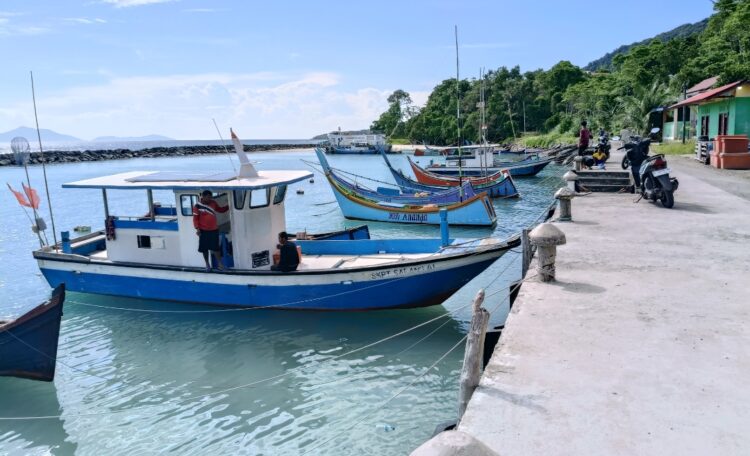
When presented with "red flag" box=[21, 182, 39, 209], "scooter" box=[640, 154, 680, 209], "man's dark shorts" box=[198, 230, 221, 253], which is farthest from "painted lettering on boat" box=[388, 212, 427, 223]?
"red flag" box=[21, 182, 39, 209]

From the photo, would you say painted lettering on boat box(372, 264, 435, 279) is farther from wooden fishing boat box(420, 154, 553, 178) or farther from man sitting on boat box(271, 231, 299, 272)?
wooden fishing boat box(420, 154, 553, 178)

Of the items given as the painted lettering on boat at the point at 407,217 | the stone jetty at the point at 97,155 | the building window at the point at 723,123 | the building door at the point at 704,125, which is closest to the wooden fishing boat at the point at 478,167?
the building door at the point at 704,125

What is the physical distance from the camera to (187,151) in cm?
12175

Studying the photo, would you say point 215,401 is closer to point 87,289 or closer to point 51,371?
point 51,371

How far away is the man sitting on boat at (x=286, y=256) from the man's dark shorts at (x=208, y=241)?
3.87 feet

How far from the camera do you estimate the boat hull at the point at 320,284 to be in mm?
10211

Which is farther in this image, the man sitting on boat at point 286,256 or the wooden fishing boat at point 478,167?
the wooden fishing boat at point 478,167

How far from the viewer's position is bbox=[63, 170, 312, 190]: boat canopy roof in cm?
1027

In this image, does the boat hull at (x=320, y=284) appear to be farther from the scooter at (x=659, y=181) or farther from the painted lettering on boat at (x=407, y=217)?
the painted lettering on boat at (x=407, y=217)

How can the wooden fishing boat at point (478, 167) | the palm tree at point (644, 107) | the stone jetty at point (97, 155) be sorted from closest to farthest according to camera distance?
1. the wooden fishing boat at point (478, 167)
2. the palm tree at point (644, 107)
3. the stone jetty at point (97, 155)

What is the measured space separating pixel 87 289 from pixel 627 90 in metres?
49.3

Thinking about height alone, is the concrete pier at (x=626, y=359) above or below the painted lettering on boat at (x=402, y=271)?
above

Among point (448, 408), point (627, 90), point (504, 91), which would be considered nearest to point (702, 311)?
point (448, 408)

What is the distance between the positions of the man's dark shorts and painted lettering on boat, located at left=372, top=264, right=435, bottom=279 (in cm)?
299
